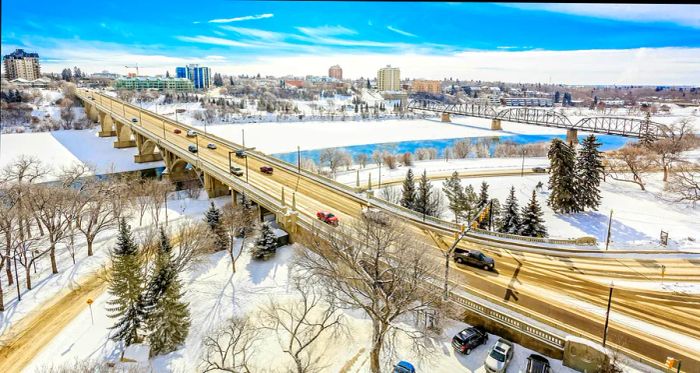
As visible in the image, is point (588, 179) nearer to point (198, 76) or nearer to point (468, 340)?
point (468, 340)

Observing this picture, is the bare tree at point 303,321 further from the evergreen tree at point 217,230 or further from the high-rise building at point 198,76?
the high-rise building at point 198,76

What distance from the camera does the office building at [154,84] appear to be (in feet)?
472

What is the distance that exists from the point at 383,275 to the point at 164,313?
9.26 metres

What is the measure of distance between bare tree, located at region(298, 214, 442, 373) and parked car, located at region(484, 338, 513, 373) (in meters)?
2.31

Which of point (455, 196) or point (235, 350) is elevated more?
point (455, 196)

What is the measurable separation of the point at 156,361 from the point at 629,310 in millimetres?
18763

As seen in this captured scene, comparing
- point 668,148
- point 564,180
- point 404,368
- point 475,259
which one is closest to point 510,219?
point 564,180

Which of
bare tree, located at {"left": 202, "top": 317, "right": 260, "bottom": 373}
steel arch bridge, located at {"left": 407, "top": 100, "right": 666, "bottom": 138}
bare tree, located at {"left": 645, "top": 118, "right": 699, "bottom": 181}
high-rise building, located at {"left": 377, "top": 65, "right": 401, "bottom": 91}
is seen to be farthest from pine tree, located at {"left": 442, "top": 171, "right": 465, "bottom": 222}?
high-rise building, located at {"left": 377, "top": 65, "right": 401, "bottom": 91}

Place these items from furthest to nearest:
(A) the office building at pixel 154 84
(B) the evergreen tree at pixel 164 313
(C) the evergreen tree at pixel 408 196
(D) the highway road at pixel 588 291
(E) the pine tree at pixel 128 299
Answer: (A) the office building at pixel 154 84
(C) the evergreen tree at pixel 408 196
(E) the pine tree at pixel 128 299
(B) the evergreen tree at pixel 164 313
(D) the highway road at pixel 588 291

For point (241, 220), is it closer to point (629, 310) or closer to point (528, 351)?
Answer: point (528, 351)

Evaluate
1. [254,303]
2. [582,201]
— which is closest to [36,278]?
[254,303]

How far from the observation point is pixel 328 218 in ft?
73.5

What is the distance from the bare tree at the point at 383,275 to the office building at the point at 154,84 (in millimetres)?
150548

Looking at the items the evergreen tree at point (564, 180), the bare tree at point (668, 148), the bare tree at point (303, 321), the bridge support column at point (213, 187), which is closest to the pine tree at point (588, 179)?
the evergreen tree at point (564, 180)
